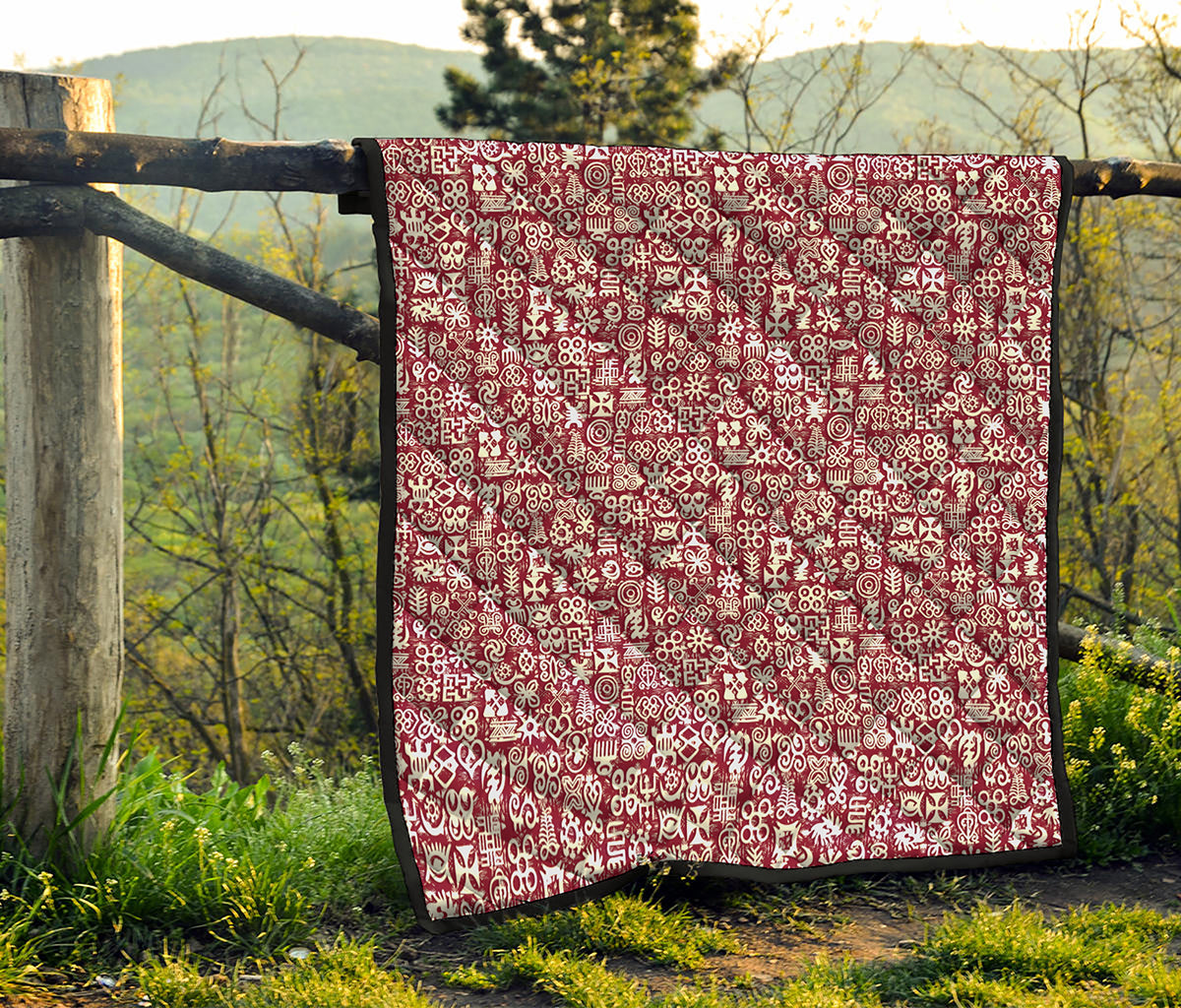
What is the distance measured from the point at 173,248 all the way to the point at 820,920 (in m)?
2.09

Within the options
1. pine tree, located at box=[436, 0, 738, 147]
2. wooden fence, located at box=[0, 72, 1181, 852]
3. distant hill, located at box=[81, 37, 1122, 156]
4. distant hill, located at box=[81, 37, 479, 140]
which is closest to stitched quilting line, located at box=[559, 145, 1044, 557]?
wooden fence, located at box=[0, 72, 1181, 852]

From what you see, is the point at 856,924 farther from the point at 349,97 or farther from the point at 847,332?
the point at 349,97

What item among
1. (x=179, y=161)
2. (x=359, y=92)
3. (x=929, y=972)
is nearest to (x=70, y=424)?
(x=179, y=161)

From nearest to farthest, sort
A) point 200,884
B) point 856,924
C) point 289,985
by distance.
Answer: point 289,985, point 200,884, point 856,924

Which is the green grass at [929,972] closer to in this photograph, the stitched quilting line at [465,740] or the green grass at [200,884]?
the stitched quilting line at [465,740]

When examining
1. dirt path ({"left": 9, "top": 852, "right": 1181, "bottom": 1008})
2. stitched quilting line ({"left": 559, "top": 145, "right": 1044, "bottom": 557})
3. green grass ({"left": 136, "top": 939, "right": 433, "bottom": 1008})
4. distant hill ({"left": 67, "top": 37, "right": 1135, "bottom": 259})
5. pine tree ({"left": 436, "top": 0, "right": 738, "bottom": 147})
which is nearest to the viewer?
green grass ({"left": 136, "top": 939, "right": 433, "bottom": 1008})

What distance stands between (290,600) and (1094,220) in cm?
818

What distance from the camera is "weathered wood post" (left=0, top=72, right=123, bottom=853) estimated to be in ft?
7.46

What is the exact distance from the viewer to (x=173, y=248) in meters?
2.33

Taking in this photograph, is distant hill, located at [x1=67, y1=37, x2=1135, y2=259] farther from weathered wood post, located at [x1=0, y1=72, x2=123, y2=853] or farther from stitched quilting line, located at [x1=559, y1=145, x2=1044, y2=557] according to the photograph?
weathered wood post, located at [x1=0, y1=72, x2=123, y2=853]

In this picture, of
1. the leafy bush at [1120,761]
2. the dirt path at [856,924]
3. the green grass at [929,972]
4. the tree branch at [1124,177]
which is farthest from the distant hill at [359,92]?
the green grass at [929,972]

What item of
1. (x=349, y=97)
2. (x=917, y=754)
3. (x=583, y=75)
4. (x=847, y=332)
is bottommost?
(x=917, y=754)

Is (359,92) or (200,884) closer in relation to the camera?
(200,884)

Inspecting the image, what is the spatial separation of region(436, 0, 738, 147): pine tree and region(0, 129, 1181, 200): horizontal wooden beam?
8253mm
